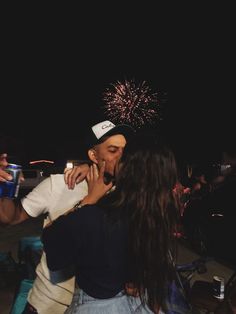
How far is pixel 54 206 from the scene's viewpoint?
8.46ft

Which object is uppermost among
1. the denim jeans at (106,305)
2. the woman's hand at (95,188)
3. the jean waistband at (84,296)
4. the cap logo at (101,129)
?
the cap logo at (101,129)

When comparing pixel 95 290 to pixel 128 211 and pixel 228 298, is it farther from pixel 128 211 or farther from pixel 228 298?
pixel 228 298

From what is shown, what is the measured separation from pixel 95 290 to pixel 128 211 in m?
0.45

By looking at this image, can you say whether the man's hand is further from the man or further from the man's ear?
the man's ear

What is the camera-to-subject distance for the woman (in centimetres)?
189

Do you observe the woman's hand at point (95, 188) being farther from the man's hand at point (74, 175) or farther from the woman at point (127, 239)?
the man's hand at point (74, 175)

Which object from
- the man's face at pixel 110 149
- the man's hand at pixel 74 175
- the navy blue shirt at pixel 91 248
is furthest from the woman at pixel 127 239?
the man's face at pixel 110 149

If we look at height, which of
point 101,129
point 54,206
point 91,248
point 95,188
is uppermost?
point 101,129

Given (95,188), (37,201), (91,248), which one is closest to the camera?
(91,248)

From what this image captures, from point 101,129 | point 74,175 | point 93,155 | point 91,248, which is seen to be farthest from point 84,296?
point 101,129

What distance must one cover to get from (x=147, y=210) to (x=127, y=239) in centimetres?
19

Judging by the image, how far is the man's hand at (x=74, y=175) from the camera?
2611 millimetres

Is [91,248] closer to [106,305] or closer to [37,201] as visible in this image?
[106,305]

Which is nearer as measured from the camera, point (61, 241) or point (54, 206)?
point (61, 241)
